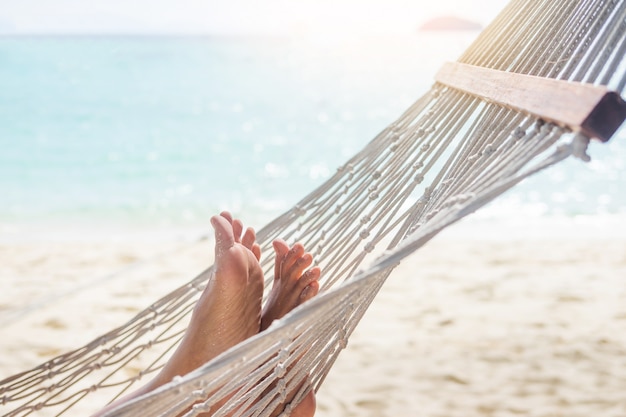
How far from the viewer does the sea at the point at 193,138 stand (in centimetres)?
644

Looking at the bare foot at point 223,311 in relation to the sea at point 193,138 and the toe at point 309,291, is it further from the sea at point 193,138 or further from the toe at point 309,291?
the sea at point 193,138

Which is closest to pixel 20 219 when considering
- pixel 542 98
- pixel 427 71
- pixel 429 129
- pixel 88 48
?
pixel 429 129

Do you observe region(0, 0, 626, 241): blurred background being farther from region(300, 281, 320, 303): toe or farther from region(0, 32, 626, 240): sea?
region(300, 281, 320, 303): toe

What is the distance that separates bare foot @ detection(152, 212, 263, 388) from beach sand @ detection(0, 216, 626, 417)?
0.86 metres

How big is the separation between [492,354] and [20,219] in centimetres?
472

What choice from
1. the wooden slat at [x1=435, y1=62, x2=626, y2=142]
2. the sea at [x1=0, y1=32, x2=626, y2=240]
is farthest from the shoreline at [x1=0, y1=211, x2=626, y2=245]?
the wooden slat at [x1=435, y1=62, x2=626, y2=142]

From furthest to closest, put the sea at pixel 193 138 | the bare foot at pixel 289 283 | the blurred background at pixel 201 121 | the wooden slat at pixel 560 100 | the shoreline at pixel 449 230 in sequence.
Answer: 1. the blurred background at pixel 201 121
2. the sea at pixel 193 138
3. the shoreline at pixel 449 230
4. the bare foot at pixel 289 283
5. the wooden slat at pixel 560 100

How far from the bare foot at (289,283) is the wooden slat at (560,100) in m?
0.42

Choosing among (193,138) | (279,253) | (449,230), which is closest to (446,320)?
(279,253)

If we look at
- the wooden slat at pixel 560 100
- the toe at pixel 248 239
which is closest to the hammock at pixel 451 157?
the wooden slat at pixel 560 100

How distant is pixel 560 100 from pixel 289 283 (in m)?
0.59

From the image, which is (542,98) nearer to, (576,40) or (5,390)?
(576,40)

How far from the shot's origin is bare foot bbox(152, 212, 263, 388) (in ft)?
3.89

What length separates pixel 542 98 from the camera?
3.26 ft
